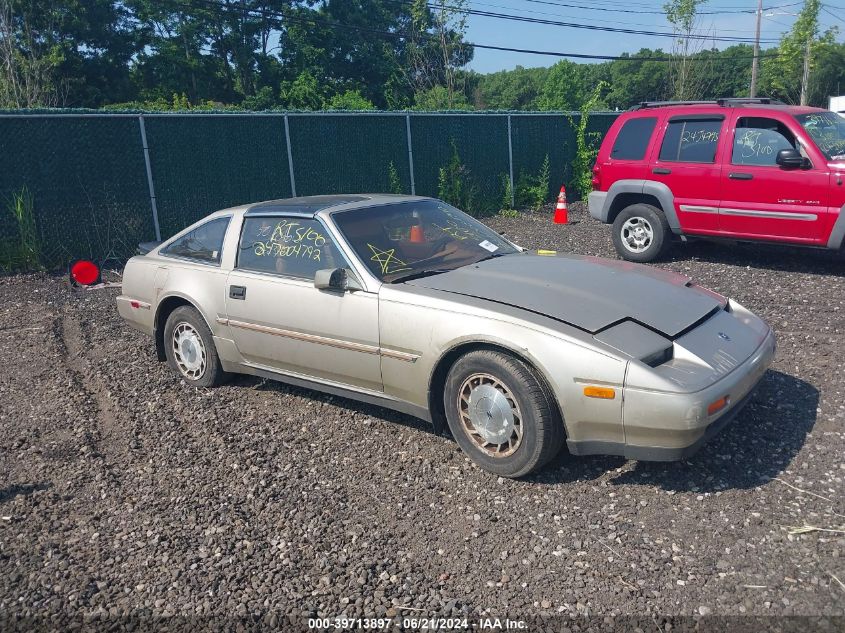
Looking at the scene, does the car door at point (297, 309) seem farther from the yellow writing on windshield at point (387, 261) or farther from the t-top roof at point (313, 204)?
the yellow writing on windshield at point (387, 261)

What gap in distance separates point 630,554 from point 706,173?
21.4ft

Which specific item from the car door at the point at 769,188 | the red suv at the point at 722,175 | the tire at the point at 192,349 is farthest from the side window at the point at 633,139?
the tire at the point at 192,349

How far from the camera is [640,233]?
9.55 metres

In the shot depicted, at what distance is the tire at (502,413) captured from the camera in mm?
3699

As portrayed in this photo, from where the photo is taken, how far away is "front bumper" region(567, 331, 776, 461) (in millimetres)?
3393

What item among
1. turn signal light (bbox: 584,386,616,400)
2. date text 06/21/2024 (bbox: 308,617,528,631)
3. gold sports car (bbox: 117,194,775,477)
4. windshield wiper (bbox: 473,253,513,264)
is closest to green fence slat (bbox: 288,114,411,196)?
gold sports car (bbox: 117,194,775,477)

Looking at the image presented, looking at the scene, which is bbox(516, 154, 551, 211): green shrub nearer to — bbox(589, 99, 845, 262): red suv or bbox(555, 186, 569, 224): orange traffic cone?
bbox(555, 186, 569, 224): orange traffic cone

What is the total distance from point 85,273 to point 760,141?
740 cm

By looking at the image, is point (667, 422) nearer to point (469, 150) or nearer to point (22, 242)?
point (22, 242)

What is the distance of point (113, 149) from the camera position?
10.5m

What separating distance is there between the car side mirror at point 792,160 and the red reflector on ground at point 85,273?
7.23 metres

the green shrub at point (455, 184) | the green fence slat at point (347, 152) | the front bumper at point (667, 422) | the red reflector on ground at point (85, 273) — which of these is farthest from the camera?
the green shrub at point (455, 184)

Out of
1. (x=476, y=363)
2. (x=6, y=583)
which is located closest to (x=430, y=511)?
(x=476, y=363)

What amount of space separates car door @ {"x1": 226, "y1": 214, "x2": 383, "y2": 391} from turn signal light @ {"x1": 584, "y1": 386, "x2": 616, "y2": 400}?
4.42 ft
